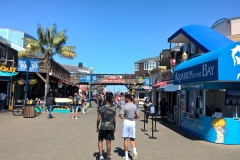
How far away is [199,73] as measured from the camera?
9547mm

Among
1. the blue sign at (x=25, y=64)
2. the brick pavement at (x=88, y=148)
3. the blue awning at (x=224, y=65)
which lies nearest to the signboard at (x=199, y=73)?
the blue awning at (x=224, y=65)

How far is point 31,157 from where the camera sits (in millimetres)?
6391

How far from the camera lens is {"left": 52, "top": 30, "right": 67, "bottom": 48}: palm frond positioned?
71.4ft

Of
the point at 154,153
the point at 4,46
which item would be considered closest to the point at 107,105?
the point at 154,153

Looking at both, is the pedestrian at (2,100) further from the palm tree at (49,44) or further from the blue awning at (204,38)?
the blue awning at (204,38)

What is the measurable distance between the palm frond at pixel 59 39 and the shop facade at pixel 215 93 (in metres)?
12.8

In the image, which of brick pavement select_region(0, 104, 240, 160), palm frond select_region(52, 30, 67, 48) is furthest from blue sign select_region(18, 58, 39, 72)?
brick pavement select_region(0, 104, 240, 160)

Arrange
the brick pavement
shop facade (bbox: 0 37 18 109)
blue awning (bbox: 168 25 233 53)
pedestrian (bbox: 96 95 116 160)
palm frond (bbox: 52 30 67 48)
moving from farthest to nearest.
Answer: palm frond (bbox: 52 30 67 48) → shop facade (bbox: 0 37 18 109) → blue awning (bbox: 168 25 233 53) → the brick pavement → pedestrian (bbox: 96 95 116 160)

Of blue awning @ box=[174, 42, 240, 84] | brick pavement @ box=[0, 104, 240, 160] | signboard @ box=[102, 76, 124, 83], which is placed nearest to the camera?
brick pavement @ box=[0, 104, 240, 160]

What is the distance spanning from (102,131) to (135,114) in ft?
3.47

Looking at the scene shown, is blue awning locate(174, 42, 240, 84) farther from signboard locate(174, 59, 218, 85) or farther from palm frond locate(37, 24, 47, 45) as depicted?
palm frond locate(37, 24, 47, 45)

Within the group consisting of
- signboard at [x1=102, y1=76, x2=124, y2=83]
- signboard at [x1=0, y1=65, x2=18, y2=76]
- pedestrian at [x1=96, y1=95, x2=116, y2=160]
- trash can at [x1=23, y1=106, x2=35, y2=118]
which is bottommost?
trash can at [x1=23, y1=106, x2=35, y2=118]

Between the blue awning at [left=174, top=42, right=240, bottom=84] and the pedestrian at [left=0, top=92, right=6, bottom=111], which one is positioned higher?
the blue awning at [left=174, top=42, right=240, bottom=84]

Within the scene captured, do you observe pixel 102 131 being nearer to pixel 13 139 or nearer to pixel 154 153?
pixel 154 153
